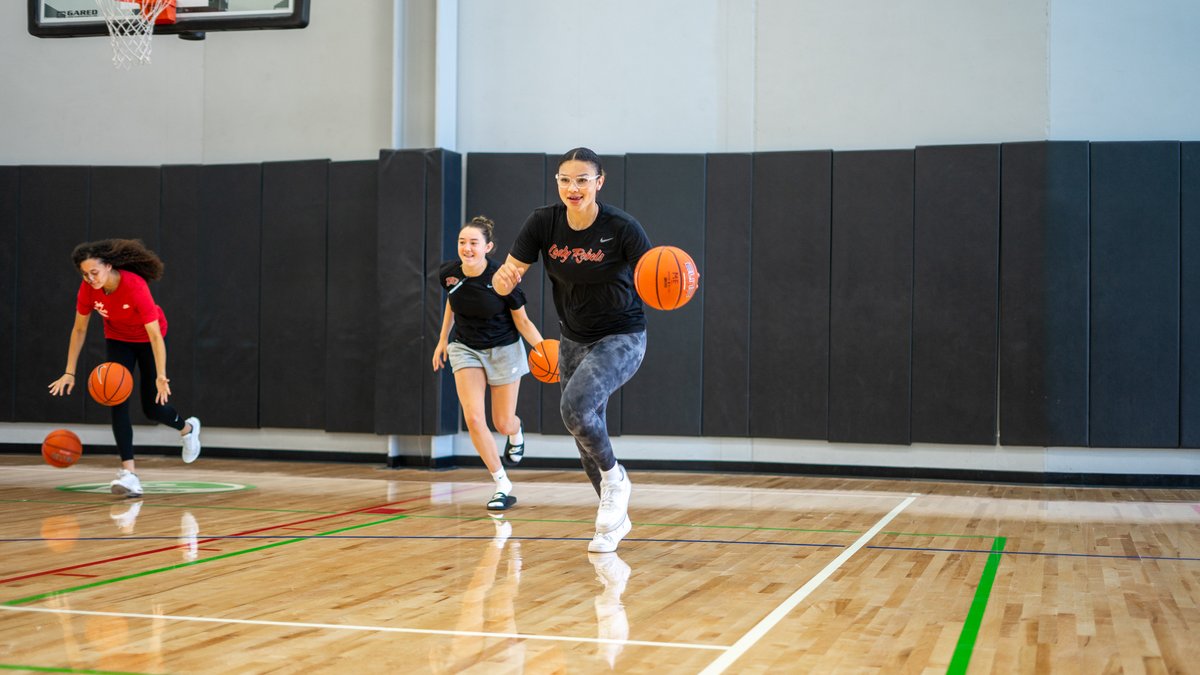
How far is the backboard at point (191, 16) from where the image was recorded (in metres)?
7.45

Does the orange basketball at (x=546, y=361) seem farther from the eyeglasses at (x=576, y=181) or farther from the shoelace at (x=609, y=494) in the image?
the eyeglasses at (x=576, y=181)

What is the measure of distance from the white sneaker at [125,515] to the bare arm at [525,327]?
2212mm

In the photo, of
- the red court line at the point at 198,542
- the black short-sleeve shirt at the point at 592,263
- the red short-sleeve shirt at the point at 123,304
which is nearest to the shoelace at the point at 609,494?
the black short-sleeve shirt at the point at 592,263

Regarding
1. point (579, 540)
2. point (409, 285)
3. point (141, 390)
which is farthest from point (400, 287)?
point (579, 540)

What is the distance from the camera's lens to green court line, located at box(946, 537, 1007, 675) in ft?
10.3

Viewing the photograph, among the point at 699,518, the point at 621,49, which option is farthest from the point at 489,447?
the point at 621,49

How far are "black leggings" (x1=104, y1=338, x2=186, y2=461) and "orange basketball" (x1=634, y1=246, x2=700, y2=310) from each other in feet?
12.3

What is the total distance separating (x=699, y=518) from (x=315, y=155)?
5.46m

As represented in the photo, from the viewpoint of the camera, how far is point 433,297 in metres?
9.44

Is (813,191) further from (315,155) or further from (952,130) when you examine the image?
(315,155)

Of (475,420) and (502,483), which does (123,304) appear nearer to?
(475,420)

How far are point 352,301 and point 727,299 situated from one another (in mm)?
3205

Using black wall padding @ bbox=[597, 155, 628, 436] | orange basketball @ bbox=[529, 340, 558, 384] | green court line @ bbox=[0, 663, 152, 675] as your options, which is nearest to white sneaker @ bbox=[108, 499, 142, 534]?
orange basketball @ bbox=[529, 340, 558, 384]

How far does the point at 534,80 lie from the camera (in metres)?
9.84
